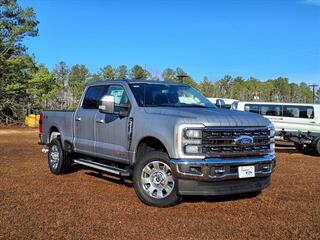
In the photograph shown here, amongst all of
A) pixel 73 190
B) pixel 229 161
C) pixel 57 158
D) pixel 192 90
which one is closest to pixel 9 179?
pixel 57 158

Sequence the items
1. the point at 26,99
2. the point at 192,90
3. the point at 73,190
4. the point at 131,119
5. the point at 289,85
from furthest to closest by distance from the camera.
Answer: the point at 289,85, the point at 26,99, the point at 192,90, the point at 73,190, the point at 131,119

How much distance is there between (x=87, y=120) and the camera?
8.95 metres

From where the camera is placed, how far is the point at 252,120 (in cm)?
703

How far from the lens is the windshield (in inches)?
314

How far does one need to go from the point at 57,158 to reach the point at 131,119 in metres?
3.08

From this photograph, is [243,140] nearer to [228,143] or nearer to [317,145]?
[228,143]

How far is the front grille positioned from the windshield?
4.71 feet

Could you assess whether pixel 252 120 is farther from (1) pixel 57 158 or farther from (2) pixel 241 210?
(1) pixel 57 158

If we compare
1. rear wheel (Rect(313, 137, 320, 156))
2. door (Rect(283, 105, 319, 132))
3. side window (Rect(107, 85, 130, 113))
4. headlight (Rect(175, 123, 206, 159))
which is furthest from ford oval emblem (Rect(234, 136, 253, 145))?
door (Rect(283, 105, 319, 132))

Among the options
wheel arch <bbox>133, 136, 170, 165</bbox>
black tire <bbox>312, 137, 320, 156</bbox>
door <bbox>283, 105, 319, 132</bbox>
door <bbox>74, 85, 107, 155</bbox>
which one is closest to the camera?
wheel arch <bbox>133, 136, 170, 165</bbox>

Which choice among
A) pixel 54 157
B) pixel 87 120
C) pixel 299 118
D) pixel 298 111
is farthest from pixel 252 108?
pixel 87 120

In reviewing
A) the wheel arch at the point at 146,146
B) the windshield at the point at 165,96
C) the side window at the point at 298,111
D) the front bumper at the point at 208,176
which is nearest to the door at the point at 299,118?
the side window at the point at 298,111

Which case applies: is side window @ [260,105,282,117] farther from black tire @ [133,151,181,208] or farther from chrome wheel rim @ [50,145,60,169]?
black tire @ [133,151,181,208]

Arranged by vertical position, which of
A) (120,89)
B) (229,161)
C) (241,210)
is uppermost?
(120,89)
